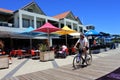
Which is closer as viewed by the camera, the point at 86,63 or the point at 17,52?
the point at 86,63

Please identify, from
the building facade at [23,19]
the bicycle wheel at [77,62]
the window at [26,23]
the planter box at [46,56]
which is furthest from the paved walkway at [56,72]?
the window at [26,23]

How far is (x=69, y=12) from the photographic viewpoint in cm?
3703

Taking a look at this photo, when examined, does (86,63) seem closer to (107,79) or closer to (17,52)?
(107,79)

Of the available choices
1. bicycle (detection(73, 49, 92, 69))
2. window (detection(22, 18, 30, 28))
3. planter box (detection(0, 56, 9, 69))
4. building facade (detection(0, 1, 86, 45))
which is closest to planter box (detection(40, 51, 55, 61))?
planter box (detection(0, 56, 9, 69))

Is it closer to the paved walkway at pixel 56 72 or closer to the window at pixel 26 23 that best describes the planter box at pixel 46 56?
the paved walkway at pixel 56 72

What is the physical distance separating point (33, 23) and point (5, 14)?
427 centimetres

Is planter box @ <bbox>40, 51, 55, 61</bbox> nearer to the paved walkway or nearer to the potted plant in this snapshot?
the potted plant

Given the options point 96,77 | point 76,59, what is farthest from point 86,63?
point 96,77

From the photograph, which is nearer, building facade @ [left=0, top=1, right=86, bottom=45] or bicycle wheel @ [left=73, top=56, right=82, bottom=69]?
bicycle wheel @ [left=73, top=56, right=82, bottom=69]

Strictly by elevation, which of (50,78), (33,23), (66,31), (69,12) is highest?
(69,12)

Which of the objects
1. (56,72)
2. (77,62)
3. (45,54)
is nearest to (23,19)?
(45,54)

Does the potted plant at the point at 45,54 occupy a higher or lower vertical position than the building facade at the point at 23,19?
lower

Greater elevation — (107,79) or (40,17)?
(40,17)

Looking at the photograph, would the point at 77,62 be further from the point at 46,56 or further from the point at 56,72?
the point at 46,56
